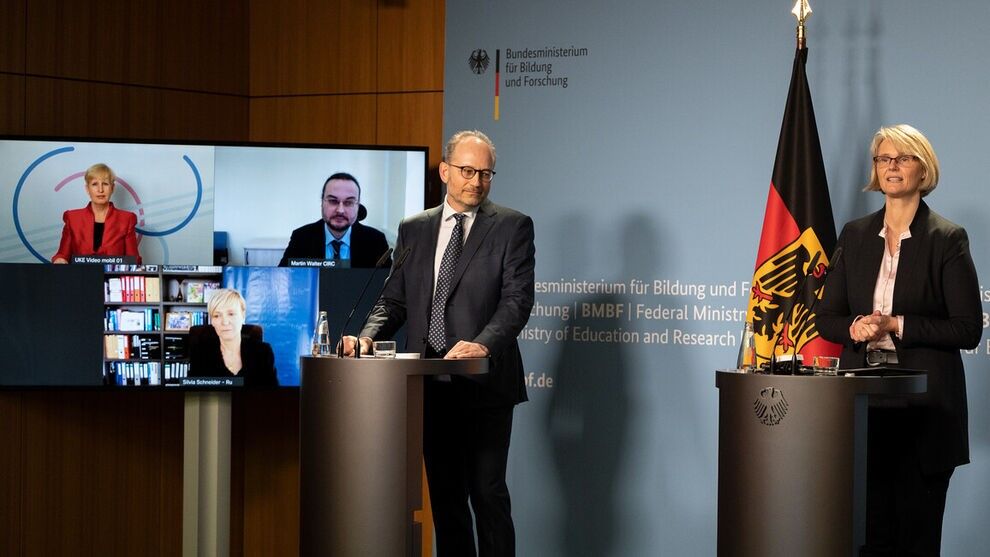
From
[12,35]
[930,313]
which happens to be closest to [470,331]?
[930,313]

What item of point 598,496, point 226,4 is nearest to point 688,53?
point 598,496

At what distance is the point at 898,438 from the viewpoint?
11.4 ft

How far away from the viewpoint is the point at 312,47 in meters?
5.81

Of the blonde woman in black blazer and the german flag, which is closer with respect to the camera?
the blonde woman in black blazer

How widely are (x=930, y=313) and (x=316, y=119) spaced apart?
3.31 metres

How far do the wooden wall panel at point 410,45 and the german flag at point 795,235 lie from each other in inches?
70.5

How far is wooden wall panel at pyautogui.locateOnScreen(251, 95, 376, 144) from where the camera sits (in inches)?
225

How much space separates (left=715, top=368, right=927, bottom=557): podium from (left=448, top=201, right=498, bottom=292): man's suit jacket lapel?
105 cm

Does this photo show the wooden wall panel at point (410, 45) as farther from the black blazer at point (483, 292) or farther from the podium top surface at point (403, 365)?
the podium top surface at point (403, 365)

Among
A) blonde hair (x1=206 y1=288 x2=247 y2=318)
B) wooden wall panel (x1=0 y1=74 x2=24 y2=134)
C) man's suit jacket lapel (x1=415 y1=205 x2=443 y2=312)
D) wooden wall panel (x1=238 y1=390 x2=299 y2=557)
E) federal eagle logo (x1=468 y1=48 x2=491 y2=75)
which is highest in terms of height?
federal eagle logo (x1=468 y1=48 x2=491 y2=75)

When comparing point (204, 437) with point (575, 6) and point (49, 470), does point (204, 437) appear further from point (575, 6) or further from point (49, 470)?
point (575, 6)

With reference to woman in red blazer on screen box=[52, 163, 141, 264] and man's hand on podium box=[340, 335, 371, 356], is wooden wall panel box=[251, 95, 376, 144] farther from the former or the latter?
man's hand on podium box=[340, 335, 371, 356]

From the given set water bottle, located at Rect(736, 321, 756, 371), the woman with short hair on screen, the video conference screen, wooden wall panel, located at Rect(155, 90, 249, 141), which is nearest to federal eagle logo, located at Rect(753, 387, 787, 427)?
water bottle, located at Rect(736, 321, 756, 371)

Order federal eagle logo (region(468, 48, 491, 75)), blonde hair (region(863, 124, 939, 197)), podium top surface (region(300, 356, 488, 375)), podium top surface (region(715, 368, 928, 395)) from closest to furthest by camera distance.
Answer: podium top surface (region(715, 368, 928, 395)) < podium top surface (region(300, 356, 488, 375)) < blonde hair (region(863, 124, 939, 197)) < federal eagle logo (region(468, 48, 491, 75))
